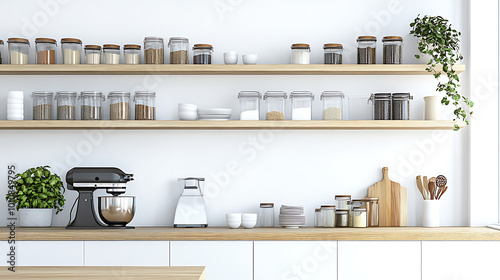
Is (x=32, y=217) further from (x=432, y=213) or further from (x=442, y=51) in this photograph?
(x=442, y=51)

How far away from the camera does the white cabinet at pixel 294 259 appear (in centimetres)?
352

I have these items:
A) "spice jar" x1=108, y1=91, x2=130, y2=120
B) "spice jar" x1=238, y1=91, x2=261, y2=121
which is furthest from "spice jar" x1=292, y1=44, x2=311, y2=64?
"spice jar" x1=108, y1=91, x2=130, y2=120

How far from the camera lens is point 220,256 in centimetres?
352

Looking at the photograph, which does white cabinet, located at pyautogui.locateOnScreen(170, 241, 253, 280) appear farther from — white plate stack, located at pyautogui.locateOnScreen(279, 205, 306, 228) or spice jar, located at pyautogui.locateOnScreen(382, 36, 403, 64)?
spice jar, located at pyautogui.locateOnScreen(382, 36, 403, 64)

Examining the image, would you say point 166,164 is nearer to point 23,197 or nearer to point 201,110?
point 201,110

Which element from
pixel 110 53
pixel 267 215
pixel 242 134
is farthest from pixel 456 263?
pixel 110 53

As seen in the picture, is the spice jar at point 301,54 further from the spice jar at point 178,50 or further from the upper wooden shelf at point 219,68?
the spice jar at point 178,50

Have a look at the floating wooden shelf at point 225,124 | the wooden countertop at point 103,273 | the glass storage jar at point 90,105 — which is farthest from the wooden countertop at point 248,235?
the wooden countertop at point 103,273

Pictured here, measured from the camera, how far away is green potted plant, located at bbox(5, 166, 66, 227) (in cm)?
382

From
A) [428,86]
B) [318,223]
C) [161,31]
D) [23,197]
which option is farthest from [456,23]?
[23,197]

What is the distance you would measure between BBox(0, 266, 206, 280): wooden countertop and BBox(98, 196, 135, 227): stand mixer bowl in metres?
1.66

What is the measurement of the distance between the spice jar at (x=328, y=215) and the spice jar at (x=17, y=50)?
2272 mm

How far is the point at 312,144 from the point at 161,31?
135cm

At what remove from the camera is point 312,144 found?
4.08 m
